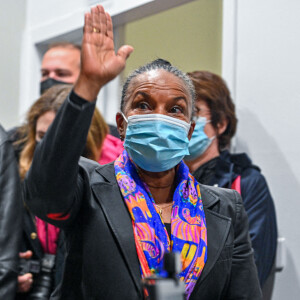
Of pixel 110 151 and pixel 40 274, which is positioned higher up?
pixel 110 151

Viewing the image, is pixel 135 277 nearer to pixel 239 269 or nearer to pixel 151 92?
pixel 239 269

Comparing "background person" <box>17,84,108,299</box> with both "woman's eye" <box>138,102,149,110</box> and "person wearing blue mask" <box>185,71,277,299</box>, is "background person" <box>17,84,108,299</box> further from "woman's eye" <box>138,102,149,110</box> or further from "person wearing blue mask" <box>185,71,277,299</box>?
"woman's eye" <box>138,102,149,110</box>

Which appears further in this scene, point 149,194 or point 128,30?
point 128,30

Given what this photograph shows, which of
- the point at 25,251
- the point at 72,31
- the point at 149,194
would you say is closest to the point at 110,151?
the point at 25,251

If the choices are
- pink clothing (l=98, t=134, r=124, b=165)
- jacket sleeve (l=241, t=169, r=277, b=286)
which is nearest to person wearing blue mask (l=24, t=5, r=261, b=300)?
jacket sleeve (l=241, t=169, r=277, b=286)

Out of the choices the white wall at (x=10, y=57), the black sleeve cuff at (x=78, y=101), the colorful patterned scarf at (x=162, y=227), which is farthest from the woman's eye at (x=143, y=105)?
the white wall at (x=10, y=57)

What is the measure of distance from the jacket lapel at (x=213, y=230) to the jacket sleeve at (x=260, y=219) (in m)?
0.88

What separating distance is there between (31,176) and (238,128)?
1961 mm

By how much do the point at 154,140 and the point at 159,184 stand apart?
0.17 meters

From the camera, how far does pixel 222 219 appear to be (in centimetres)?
183

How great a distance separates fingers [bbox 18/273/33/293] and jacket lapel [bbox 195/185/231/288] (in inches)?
43.0

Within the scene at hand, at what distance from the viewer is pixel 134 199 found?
1.75 m

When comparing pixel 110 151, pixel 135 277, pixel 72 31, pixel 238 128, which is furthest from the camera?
pixel 72 31

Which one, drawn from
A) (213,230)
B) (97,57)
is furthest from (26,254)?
(97,57)
